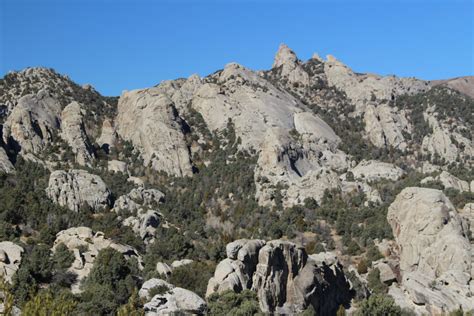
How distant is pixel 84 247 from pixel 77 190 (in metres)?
26.3

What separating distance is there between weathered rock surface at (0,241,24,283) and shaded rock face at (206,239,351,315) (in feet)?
65.0

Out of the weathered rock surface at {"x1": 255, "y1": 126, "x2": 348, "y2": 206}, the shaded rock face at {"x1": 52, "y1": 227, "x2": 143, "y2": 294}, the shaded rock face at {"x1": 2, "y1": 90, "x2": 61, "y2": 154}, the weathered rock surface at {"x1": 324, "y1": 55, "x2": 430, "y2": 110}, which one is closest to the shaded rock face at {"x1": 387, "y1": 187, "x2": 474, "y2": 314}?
the weathered rock surface at {"x1": 255, "y1": 126, "x2": 348, "y2": 206}

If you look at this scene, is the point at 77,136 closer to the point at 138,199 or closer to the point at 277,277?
the point at 138,199

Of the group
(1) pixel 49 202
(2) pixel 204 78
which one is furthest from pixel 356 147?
(1) pixel 49 202

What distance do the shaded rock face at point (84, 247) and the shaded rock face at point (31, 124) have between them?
3969cm

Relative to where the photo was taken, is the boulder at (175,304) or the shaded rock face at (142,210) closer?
the boulder at (175,304)

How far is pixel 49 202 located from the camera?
84.8m

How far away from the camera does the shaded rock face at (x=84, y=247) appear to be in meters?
60.5

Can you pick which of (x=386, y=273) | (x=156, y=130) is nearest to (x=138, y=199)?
(x=156, y=130)

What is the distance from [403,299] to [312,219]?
31711 mm

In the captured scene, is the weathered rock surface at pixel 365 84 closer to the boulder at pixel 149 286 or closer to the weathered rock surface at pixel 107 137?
the weathered rock surface at pixel 107 137

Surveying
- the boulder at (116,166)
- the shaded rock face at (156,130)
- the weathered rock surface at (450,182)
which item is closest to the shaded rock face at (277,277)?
the weathered rock surface at (450,182)

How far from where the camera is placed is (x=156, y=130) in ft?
378

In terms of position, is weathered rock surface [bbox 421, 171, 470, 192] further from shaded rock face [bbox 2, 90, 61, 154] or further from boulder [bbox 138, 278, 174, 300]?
shaded rock face [bbox 2, 90, 61, 154]
